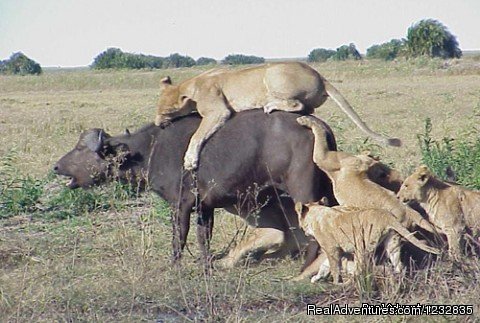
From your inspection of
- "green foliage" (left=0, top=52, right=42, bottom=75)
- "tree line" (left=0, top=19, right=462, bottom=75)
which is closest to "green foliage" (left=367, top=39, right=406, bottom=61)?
"tree line" (left=0, top=19, right=462, bottom=75)

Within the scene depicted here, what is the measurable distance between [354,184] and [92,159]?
8.85 ft

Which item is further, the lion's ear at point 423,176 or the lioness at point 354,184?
the lion's ear at point 423,176

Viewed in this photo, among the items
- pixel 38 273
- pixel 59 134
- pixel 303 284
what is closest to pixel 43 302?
pixel 38 273

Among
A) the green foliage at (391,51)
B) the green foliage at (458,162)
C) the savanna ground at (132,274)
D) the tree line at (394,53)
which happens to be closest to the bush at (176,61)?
the tree line at (394,53)

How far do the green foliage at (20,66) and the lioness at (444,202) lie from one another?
71.1 m

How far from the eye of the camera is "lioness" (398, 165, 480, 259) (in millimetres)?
7328

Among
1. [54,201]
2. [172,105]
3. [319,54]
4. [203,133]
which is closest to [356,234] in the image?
[203,133]

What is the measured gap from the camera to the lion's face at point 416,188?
24.1 ft

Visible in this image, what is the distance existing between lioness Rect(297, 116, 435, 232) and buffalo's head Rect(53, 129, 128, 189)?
1869 mm

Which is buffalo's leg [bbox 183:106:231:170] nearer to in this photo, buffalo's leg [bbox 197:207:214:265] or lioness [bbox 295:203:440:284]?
buffalo's leg [bbox 197:207:214:265]

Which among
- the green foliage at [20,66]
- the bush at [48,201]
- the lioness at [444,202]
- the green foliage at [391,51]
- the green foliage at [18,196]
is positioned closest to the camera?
the lioness at [444,202]

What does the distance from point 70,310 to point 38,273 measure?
106 cm

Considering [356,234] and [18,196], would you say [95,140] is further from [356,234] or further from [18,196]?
[356,234]

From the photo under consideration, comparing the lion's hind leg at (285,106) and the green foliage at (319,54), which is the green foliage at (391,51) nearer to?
the green foliage at (319,54)
